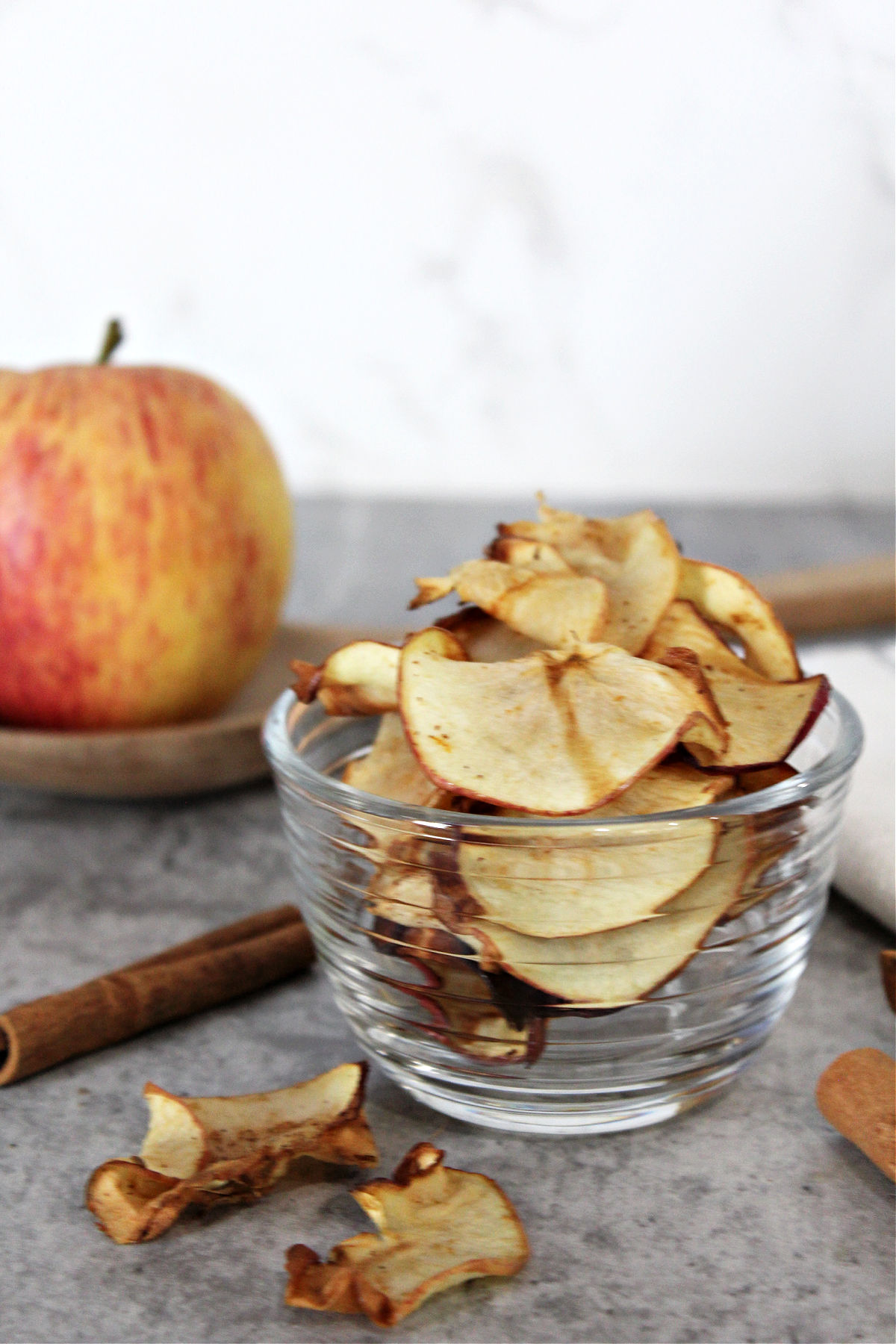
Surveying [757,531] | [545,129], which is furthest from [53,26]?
[757,531]

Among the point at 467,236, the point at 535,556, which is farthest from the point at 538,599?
the point at 467,236

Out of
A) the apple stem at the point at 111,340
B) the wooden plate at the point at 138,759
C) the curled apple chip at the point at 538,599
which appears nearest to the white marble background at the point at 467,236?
the apple stem at the point at 111,340

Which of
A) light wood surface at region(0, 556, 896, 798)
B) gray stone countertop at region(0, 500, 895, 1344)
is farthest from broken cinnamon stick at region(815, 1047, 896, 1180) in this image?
light wood surface at region(0, 556, 896, 798)

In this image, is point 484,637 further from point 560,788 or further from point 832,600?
point 832,600

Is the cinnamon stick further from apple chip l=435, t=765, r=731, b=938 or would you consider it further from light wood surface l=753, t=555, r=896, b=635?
light wood surface l=753, t=555, r=896, b=635

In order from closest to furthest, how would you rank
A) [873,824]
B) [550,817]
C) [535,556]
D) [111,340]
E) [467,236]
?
[550,817], [535,556], [873,824], [111,340], [467,236]

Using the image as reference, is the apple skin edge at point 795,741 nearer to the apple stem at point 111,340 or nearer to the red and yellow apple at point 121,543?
the red and yellow apple at point 121,543

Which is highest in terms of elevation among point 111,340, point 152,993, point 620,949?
point 111,340
